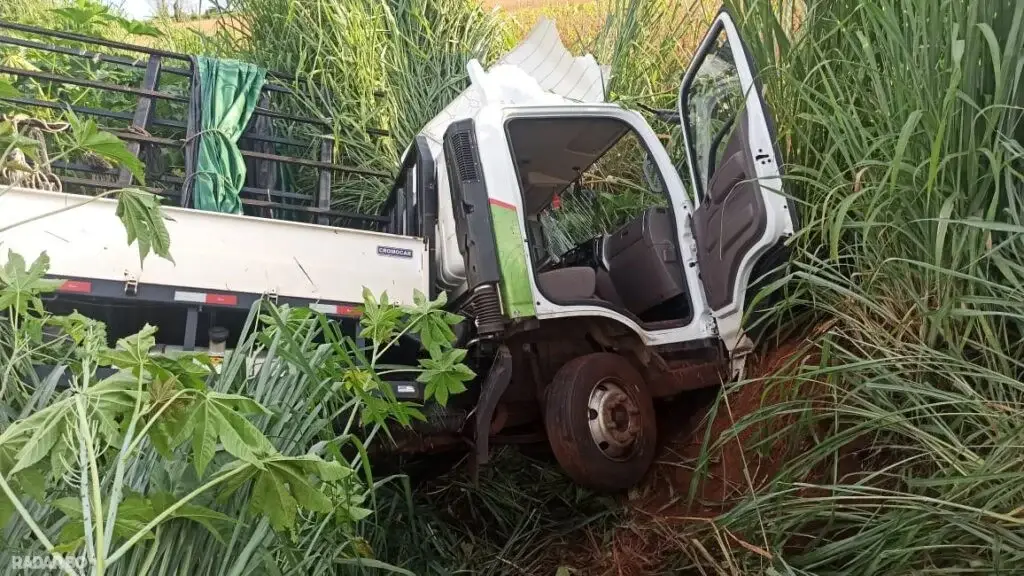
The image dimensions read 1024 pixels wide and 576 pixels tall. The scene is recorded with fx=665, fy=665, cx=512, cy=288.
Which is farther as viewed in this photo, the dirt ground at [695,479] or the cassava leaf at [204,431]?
the dirt ground at [695,479]

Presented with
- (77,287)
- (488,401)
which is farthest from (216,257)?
(488,401)

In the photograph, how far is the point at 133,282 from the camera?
257 cm

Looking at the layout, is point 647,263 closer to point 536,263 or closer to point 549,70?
point 536,263

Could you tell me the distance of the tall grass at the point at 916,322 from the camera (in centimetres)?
150

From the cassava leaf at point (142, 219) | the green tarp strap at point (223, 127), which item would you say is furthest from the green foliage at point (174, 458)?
the green tarp strap at point (223, 127)

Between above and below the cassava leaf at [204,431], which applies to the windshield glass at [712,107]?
above

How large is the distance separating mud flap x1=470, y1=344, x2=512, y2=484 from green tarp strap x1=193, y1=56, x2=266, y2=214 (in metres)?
2.18

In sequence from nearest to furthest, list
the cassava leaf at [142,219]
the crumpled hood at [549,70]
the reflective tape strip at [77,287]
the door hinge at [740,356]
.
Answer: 1. the cassava leaf at [142,219]
2. the reflective tape strip at [77,287]
3. the door hinge at [740,356]
4. the crumpled hood at [549,70]

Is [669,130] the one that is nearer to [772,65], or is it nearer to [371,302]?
[772,65]

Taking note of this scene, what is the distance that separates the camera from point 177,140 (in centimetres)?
440

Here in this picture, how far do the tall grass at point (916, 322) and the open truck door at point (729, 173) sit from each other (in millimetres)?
370

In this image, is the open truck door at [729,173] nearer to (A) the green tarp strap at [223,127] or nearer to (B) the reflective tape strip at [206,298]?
(B) the reflective tape strip at [206,298]

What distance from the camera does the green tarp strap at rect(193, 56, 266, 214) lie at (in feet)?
12.7

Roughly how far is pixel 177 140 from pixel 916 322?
4.34 meters
